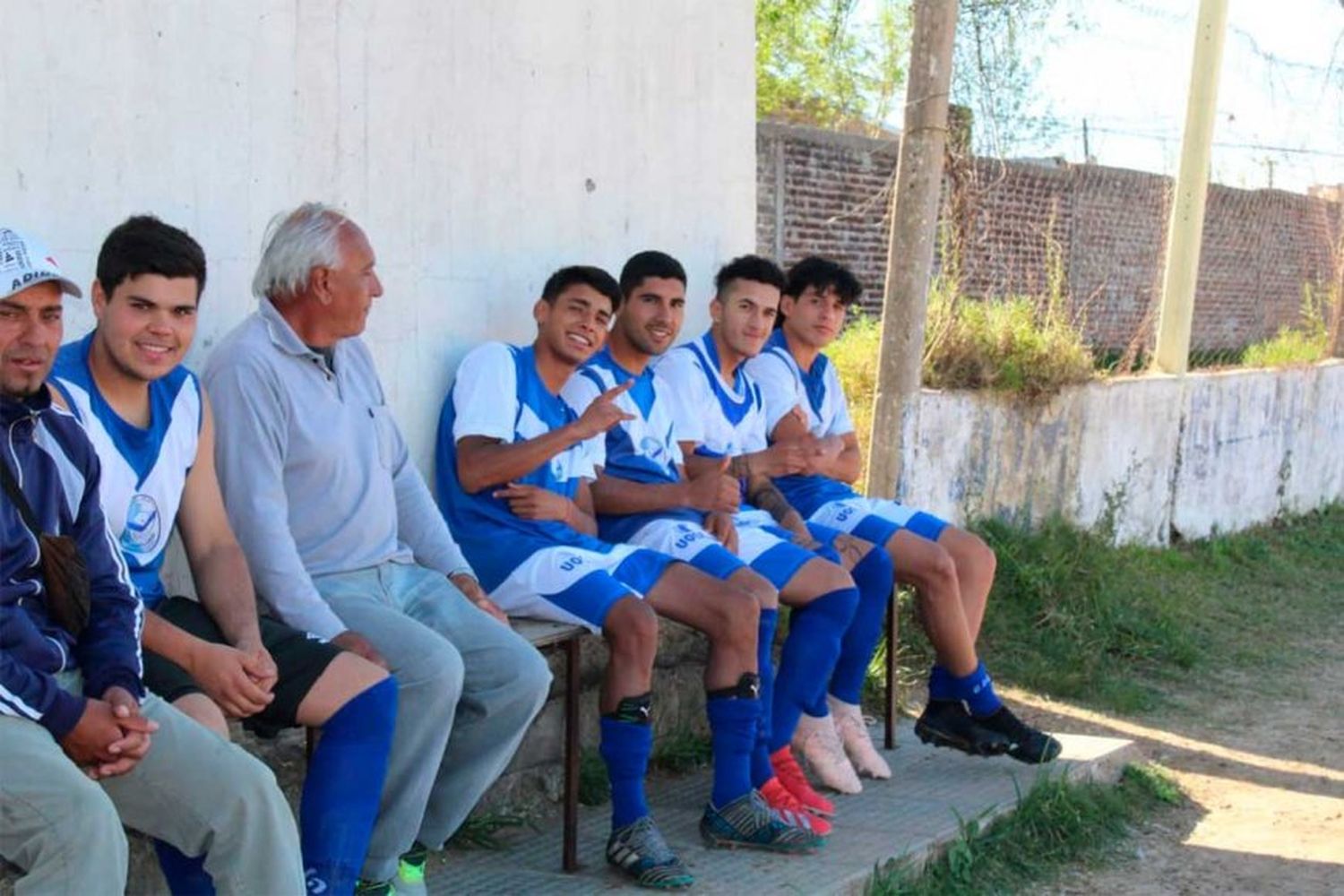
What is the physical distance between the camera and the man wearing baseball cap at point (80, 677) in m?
2.92

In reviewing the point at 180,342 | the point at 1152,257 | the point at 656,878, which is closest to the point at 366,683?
the point at 180,342

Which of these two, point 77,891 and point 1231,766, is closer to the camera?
point 77,891

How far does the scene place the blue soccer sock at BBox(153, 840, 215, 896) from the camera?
3.27m

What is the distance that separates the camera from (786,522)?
545 centimetres

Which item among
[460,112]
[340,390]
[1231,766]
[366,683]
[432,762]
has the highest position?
[460,112]

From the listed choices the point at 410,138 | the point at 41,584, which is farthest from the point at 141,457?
the point at 410,138

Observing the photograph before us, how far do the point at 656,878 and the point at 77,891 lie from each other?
169cm

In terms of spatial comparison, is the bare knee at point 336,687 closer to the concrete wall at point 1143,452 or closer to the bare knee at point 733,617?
the bare knee at point 733,617

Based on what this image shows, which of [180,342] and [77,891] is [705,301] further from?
[77,891]

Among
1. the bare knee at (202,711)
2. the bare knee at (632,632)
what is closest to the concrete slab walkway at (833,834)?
the bare knee at (632,632)

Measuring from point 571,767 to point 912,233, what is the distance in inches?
126

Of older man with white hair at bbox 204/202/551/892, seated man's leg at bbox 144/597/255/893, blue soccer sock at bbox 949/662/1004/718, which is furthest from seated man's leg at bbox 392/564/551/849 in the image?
blue soccer sock at bbox 949/662/1004/718

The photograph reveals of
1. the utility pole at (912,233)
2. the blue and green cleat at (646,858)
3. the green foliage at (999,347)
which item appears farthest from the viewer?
the green foliage at (999,347)

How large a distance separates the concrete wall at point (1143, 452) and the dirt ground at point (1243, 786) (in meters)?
1.25
